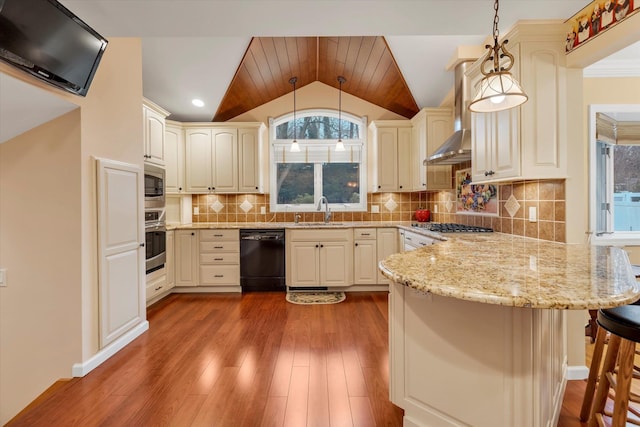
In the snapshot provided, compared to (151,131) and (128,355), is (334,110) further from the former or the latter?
(128,355)

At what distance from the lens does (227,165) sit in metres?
4.37

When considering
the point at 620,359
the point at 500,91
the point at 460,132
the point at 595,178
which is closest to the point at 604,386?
the point at 620,359

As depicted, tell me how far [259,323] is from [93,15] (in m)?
2.66

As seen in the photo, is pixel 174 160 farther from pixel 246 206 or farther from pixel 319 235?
pixel 319 235

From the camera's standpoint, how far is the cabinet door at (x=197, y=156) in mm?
4344

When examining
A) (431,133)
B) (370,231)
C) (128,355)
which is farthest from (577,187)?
(128,355)

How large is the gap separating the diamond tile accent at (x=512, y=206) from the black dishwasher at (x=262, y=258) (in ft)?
8.35

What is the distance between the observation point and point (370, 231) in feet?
13.4

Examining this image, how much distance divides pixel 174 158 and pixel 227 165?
70 centimetres

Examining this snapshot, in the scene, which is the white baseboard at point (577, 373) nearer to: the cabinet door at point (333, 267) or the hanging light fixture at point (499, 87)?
the hanging light fixture at point (499, 87)

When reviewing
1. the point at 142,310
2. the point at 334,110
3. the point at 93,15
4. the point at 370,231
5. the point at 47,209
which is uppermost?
the point at 334,110

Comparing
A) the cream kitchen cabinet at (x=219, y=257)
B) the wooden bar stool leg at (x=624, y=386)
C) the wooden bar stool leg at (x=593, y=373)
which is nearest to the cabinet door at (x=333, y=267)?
the cream kitchen cabinet at (x=219, y=257)

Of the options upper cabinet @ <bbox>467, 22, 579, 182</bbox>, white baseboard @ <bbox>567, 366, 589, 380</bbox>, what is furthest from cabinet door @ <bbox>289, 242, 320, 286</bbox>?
white baseboard @ <bbox>567, 366, 589, 380</bbox>

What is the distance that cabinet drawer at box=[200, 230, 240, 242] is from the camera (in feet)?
13.3
